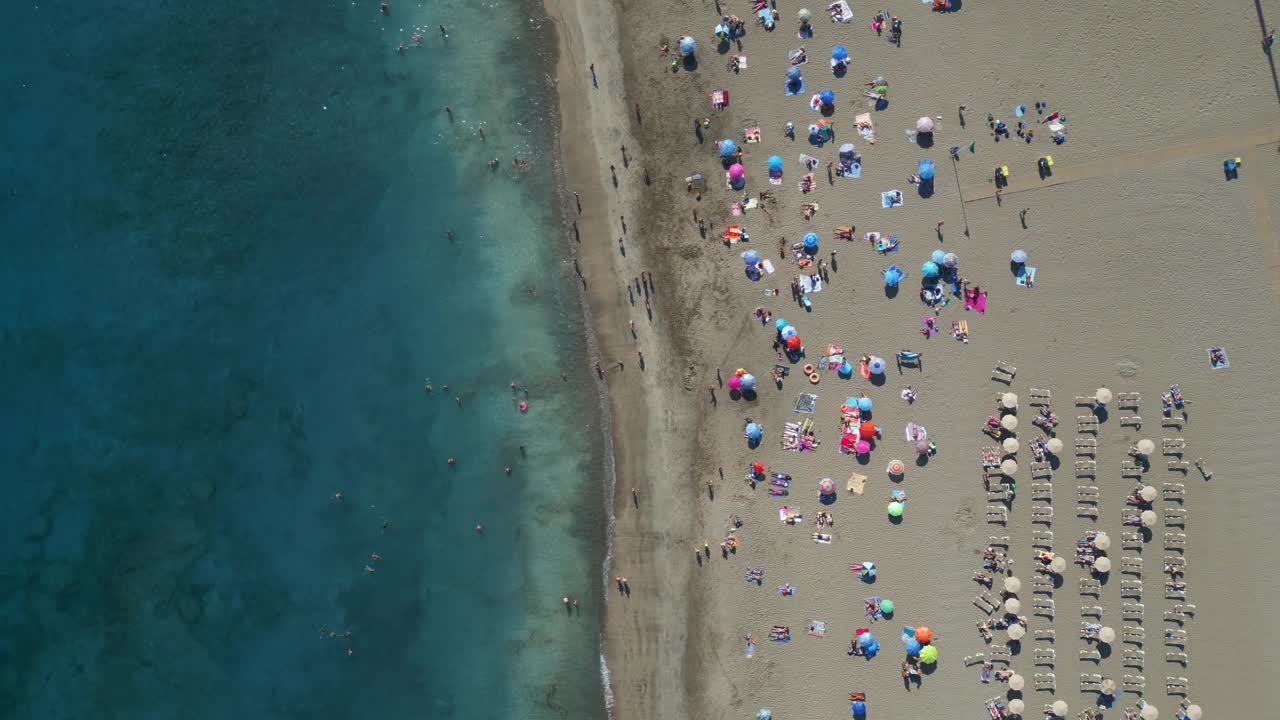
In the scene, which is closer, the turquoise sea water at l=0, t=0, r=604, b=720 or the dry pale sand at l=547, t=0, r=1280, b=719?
the dry pale sand at l=547, t=0, r=1280, b=719

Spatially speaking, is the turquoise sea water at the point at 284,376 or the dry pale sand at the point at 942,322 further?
the turquoise sea water at the point at 284,376

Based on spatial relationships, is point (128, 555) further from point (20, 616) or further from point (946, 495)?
point (946, 495)

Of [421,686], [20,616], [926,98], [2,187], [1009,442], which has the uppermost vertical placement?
[926,98]

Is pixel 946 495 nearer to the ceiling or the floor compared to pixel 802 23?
nearer to the floor

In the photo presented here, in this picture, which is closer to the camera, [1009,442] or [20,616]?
[1009,442]

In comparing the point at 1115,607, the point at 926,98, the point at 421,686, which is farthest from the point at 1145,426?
the point at 421,686
